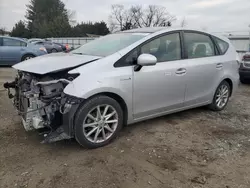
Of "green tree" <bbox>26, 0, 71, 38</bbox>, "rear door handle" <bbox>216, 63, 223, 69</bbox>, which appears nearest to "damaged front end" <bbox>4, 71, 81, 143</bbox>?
"rear door handle" <bbox>216, 63, 223, 69</bbox>

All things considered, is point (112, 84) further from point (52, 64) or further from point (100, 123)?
point (52, 64)

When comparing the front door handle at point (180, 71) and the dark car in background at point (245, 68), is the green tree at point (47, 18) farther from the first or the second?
the front door handle at point (180, 71)

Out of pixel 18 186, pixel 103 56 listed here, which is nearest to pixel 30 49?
pixel 103 56

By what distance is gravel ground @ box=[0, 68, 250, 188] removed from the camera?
2.83 m

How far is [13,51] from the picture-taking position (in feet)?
37.5

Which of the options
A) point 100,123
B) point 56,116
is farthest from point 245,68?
point 56,116

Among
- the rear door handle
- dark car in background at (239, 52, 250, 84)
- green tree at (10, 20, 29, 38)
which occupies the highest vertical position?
green tree at (10, 20, 29, 38)

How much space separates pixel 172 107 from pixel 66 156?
6.15 feet

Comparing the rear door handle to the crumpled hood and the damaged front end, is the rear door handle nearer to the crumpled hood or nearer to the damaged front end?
the crumpled hood

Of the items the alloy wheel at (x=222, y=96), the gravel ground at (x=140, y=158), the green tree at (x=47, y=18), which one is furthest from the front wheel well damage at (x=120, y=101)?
the green tree at (x=47, y=18)

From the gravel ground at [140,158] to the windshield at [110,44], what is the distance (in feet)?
4.08

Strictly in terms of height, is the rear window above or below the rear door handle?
above

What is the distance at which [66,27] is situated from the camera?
148 ft

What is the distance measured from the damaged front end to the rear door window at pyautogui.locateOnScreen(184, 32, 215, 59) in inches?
83.6
